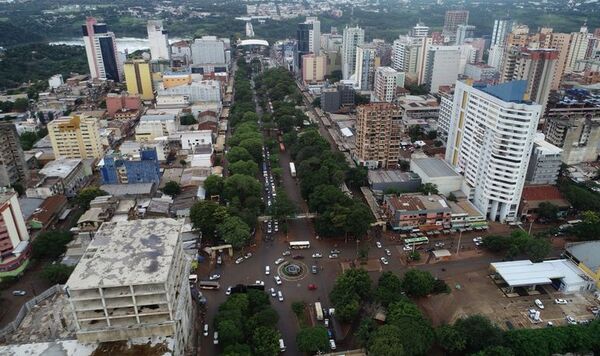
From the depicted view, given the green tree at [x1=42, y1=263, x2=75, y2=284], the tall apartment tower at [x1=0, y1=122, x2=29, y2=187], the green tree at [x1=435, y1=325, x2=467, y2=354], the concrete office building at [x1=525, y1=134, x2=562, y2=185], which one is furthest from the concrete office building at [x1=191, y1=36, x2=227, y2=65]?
the green tree at [x1=435, y1=325, x2=467, y2=354]

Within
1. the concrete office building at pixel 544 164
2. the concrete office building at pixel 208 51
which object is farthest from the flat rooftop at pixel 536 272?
the concrete office building at pixel 208 51

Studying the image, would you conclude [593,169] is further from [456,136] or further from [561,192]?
[456,136]

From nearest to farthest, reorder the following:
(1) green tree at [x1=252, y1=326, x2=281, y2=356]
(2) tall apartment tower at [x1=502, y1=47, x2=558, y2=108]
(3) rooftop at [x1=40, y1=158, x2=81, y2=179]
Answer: (1) green tree at [x1=252, y1=326, x2=281, y2=356]
(3) rooftop at [x1=40, y1=158, x2=81, y2=179]
(2) tall apartment tower at [x1=502, y1=47, x2=558, y2=108]

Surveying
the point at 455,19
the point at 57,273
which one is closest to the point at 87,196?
the point at 57,273

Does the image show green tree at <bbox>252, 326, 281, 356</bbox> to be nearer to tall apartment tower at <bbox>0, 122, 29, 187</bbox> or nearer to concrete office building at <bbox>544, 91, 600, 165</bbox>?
tall apartment tower at <bbox>0, 122, 29, 187</bbox>

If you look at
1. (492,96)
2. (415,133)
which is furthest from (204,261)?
(415,133)

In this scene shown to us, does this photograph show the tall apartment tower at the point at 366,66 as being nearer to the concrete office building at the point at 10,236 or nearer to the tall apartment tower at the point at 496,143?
the tall apartment tower at the point at 496,143
